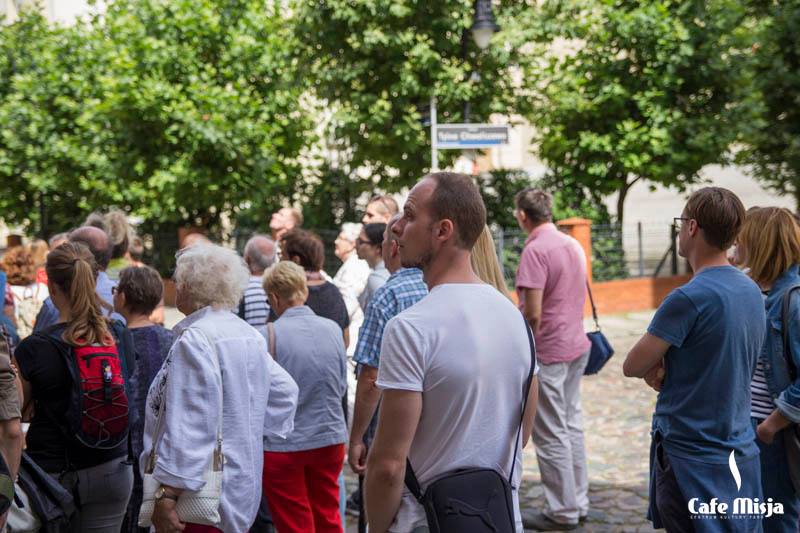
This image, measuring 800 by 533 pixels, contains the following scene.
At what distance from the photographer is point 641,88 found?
18016 millimetres

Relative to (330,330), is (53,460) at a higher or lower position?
lower

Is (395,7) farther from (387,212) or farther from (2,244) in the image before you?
(2,244)

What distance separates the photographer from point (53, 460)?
4.13m

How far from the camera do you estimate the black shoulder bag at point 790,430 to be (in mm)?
4098

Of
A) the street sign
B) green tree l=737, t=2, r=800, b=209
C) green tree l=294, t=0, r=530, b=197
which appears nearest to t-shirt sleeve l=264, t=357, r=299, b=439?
the street sign

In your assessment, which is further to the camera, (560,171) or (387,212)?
(560,171)

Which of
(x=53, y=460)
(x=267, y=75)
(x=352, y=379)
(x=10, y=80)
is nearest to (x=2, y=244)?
(x=10, y=80)

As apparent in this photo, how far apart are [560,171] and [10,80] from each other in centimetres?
1261

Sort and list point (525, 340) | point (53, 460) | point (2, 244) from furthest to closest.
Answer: point (2, 244)
point (53, 460)
point (525, 340)

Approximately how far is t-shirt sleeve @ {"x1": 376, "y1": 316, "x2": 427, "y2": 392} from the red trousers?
98.9 inches

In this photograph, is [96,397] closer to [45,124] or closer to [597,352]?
[597,352]

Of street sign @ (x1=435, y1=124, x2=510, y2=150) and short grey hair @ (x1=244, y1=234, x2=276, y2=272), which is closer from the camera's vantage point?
short grey hair @ (x1=244, y1=234, x2=276, y2=272)

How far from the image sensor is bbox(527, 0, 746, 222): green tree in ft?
56.9

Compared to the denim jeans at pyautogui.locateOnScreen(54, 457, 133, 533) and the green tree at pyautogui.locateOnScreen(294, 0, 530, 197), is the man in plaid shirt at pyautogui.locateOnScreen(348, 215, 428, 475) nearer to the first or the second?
the denim jeans at pyautogui.locateOnScreen(54, 457, 133, 533)
